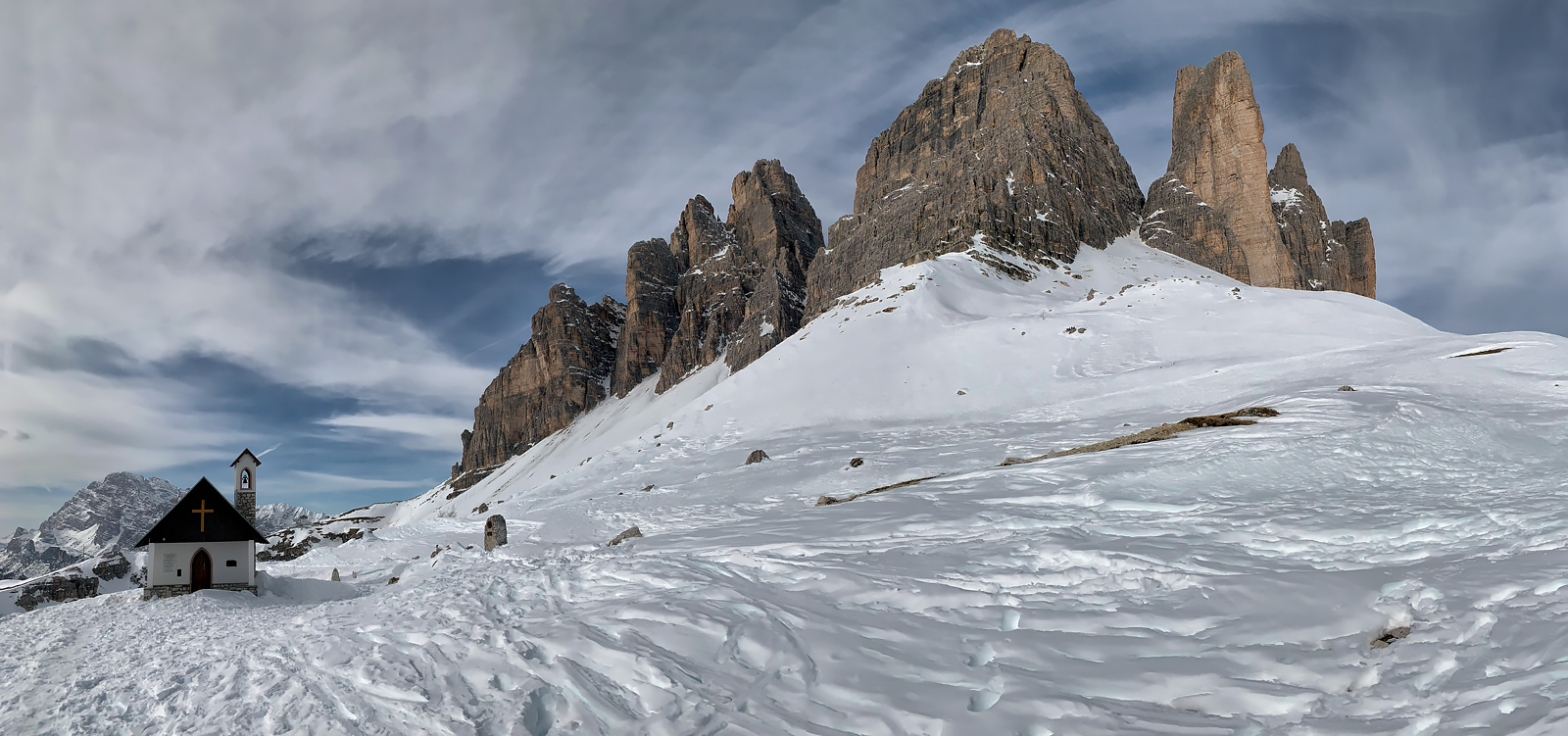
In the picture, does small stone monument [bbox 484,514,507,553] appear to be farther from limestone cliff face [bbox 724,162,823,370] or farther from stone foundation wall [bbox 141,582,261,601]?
limestone cliff face [bbox 724,162,823,370]

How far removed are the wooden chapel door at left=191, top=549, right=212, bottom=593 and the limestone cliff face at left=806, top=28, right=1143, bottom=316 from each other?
158 feet

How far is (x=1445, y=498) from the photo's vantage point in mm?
9219

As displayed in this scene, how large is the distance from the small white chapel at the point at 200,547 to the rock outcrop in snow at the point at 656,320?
101101mm

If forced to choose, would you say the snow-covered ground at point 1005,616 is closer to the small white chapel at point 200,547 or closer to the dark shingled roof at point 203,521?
the small white chapel at point 200,547

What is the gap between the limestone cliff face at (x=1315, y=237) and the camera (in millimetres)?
103438

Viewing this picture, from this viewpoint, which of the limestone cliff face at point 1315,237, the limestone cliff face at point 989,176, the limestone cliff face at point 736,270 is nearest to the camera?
the limestone cliff face at point 989,176

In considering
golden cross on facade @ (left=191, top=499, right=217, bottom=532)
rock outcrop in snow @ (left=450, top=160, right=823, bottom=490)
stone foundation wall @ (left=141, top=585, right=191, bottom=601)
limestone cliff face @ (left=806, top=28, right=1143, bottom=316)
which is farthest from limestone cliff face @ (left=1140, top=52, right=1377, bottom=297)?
stone foundation wall @ (left=141, top=585, right=191, bottom=601)

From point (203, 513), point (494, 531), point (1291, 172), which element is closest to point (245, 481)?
point (203, 513)

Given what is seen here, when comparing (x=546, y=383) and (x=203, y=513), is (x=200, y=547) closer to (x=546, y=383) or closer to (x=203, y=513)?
(x=203, y=513)

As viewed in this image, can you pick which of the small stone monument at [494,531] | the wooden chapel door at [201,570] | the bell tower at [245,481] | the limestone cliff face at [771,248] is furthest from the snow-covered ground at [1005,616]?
the limestone cliff face at [771,248]

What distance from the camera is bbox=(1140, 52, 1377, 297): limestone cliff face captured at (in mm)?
87000

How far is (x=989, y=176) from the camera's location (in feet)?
243

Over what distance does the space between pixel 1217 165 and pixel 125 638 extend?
378 feet

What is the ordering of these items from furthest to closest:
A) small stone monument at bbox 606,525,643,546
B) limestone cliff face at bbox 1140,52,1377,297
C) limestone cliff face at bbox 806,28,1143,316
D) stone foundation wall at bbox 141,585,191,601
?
limestone cliff face at bbox 1140,52,1377,297
limestone cliff face at bbox 806,28,1143,316
stone foundation wall at bbox 141,585,191,601
small stone monument at bbox 606,525,643,546
